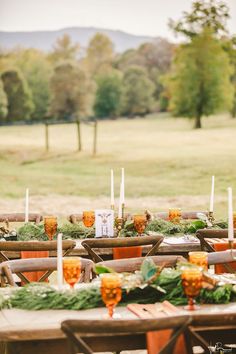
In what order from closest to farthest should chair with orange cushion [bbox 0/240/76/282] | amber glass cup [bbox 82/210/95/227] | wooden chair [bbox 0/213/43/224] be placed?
chair with orange cushion [bbox 0/240/76/282] → amber glass cup [bbox 82/210/95/227] → wooden chair [bbox 0/213/43/224]

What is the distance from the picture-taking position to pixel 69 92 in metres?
11.3

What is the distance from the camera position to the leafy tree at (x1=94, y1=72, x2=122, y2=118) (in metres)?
11.5

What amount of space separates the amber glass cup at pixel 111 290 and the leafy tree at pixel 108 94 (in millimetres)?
8006

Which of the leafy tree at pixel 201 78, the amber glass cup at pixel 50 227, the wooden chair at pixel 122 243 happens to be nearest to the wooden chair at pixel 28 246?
the wooden chair at pixel 122 243

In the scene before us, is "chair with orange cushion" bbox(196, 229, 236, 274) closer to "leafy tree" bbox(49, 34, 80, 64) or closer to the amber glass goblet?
the amber glass goblet

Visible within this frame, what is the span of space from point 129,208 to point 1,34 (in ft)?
8.28

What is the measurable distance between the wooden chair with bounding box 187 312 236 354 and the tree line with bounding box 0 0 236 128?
25.4 ft

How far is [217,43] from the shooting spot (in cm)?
1127

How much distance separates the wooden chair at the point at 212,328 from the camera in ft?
10.8

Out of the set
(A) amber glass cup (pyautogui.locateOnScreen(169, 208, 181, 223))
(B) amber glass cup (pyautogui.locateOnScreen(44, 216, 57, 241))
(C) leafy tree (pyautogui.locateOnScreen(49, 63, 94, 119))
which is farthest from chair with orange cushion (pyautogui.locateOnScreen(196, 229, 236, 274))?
(C) leafy tree (pyautogui.locateOnScreen(49, 63, 94, 119))

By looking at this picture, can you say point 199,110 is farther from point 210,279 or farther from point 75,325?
point 75,325

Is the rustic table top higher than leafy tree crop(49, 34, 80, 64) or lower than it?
lower

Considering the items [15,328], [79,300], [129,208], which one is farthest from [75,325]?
[129,208]

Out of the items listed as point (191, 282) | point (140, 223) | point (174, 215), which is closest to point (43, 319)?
point (191, 282)
